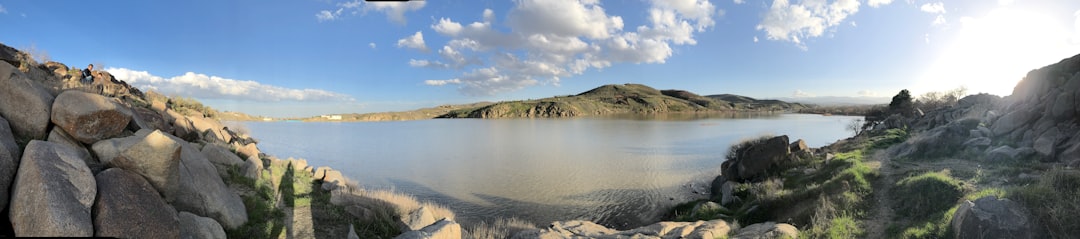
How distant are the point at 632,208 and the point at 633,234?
778 cm

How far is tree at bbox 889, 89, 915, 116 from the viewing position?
49.1 metres

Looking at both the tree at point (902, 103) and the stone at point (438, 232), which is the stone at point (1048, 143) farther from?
the tree at point (902, 103)

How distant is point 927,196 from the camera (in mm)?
10055

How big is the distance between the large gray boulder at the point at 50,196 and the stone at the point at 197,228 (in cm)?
132

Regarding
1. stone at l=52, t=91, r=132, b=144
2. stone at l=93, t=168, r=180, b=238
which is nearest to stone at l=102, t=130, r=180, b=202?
stone at l=93, t=168, r=180, b=238

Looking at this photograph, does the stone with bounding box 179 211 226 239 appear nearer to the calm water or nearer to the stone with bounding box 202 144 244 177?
the stone with bounding box 202 144 244 177

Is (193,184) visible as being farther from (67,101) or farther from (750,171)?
(750,171)

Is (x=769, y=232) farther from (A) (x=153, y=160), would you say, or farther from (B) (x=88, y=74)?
(B) (x=88, y=74)

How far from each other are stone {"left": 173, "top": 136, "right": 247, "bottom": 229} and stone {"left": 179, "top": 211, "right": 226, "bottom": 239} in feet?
2.63

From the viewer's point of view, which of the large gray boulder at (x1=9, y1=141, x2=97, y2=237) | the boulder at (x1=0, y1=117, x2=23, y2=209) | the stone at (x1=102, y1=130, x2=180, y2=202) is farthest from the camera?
the stone at (x1=102, y1=130, x2=180, y2=202)

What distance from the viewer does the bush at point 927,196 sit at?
9.51 metres

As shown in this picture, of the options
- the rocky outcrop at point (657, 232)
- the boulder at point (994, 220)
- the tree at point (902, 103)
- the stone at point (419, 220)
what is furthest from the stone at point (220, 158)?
the tree at point (902, 103)

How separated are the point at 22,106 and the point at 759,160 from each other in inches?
943

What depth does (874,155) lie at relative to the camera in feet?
65.9
